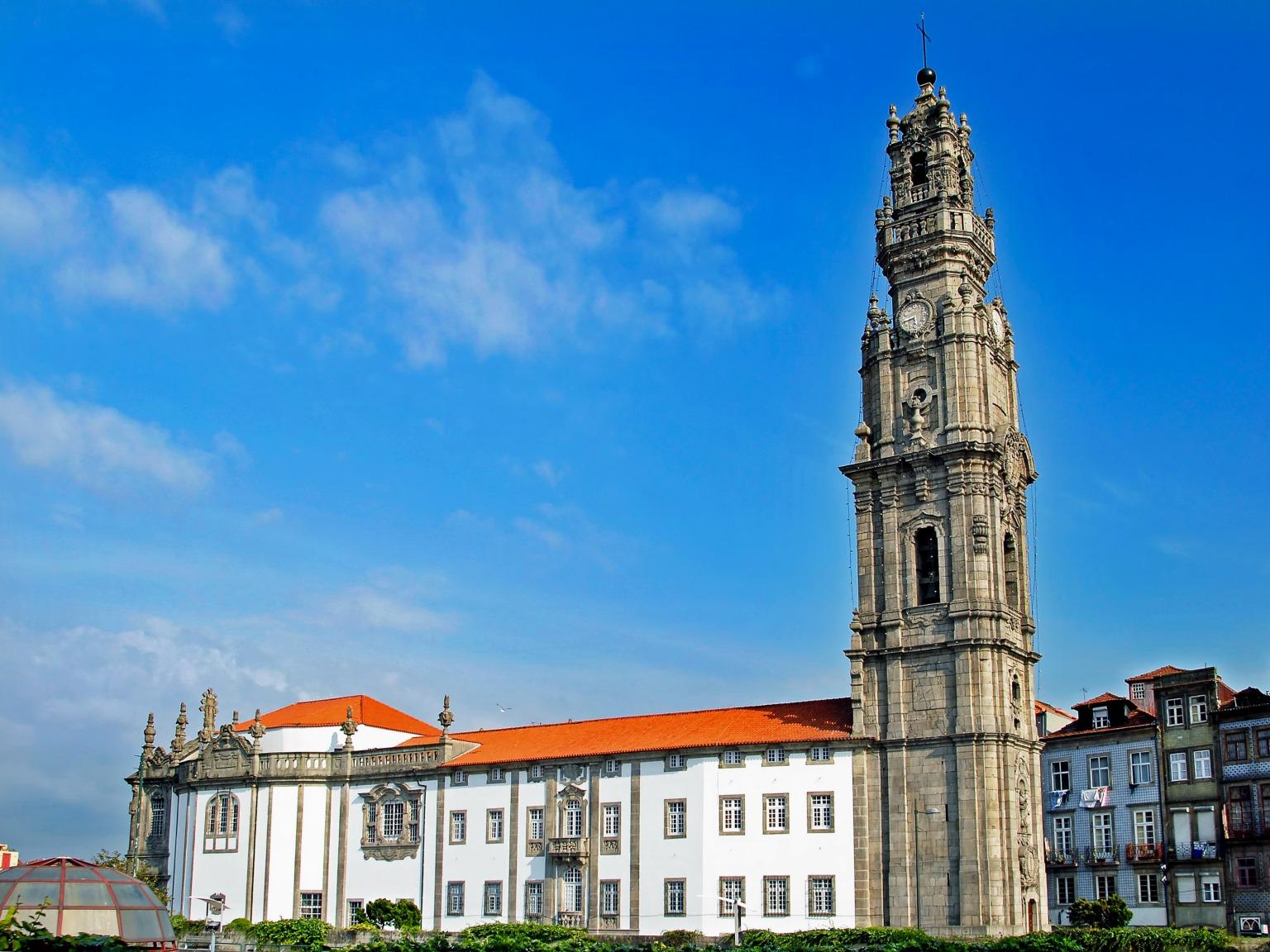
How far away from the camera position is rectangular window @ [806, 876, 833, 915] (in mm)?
50656

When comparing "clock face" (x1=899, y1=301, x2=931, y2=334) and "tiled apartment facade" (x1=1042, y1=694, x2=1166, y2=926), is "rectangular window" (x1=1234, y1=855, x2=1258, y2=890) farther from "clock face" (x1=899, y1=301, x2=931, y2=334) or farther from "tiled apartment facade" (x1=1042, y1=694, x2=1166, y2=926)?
"clock face" (x1=899, y1=301, x2=931, y2=334)

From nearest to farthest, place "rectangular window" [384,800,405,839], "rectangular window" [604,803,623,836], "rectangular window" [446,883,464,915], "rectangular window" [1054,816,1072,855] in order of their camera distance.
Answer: "rectangular window" [604,803,623,836] < "rectangular window" [446,883,464,915] < "rectangular window" [384,800,405,839] < "rectangular window" [1054,816,1072,855]

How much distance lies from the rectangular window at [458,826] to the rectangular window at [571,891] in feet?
18.8

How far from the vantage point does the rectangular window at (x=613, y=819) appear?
5579 centimetres

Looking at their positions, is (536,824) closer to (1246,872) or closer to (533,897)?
(533,897)

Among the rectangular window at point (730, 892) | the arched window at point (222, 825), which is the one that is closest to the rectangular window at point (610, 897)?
the rectangular window at point (730, 892)

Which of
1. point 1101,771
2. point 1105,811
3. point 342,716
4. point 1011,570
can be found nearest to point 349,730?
point 342,716

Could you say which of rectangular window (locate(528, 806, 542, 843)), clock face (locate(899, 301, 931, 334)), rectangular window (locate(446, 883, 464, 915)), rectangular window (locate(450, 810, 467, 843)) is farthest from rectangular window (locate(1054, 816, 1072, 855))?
rectangular window (locate(446, 883, 464, 915))

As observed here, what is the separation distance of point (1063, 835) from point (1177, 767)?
6914 mm

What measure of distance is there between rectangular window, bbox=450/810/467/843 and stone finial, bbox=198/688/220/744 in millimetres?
17197

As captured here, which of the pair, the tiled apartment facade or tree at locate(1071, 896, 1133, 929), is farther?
the tiled apartment facade

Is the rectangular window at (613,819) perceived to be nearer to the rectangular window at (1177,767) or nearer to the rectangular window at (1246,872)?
→ the rectangular window at (1177,767)

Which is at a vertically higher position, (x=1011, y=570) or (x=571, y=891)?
(x=1011, y=570)

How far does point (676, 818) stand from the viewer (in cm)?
5434
